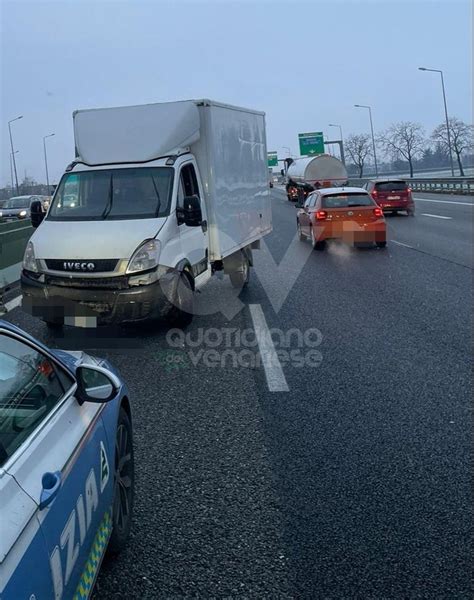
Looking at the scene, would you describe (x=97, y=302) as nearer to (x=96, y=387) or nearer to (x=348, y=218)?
(x=96, y=387)

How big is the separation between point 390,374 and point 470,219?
63.9 ft

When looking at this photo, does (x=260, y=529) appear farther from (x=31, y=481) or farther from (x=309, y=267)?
(x=309, y=267)

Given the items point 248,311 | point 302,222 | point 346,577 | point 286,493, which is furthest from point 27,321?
point 302,222

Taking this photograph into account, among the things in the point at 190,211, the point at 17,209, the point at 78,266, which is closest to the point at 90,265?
the point at 78,266

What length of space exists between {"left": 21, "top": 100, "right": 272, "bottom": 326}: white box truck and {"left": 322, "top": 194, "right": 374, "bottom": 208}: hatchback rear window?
6.74 m

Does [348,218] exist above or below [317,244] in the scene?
above

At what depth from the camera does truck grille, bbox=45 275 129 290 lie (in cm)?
750

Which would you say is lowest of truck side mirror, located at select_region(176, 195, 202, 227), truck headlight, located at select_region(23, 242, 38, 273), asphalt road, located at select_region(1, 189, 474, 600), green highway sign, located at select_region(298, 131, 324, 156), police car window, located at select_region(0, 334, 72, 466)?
asphalt road, located at select_region(1, 189, 474, 600)

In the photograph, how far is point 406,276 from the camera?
1230 centimetres

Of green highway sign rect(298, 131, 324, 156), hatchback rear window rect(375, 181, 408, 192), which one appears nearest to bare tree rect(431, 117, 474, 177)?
green highway sign rect(298, 131, 324, 156)

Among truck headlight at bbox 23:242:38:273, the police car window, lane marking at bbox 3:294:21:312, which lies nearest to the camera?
the police car window

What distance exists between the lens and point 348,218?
16.5 meters

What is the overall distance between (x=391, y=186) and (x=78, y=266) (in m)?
22.3

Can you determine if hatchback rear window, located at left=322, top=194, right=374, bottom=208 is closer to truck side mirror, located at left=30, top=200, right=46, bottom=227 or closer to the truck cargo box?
the truck cargo box
